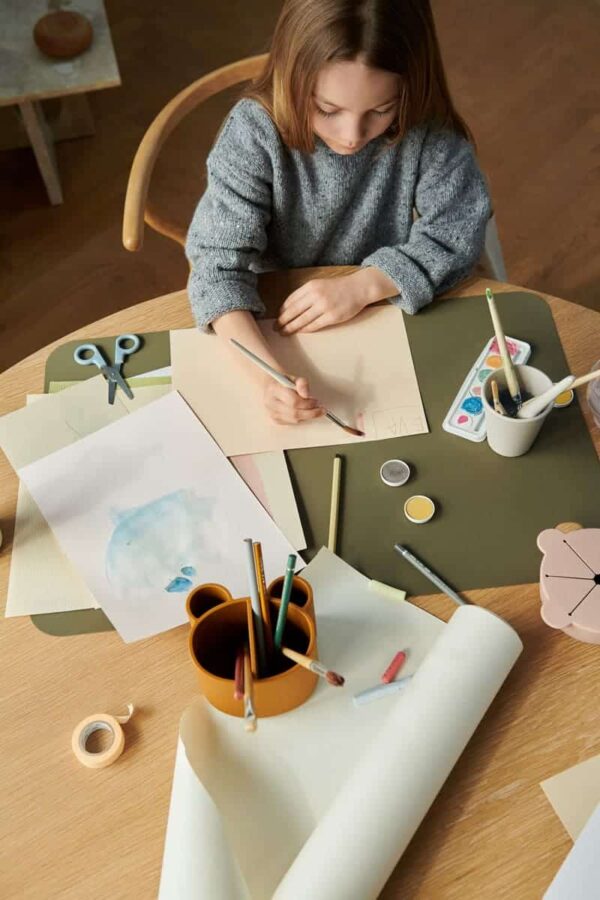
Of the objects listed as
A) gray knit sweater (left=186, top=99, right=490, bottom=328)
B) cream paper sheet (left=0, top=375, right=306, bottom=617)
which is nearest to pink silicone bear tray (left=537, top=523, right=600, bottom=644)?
cream paper sheet (left=0, top=375, right=306, bottom=617)

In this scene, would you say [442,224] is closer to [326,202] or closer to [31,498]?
[326,202]

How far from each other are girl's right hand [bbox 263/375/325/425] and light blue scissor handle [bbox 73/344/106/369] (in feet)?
0.67

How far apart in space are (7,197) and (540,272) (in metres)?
1.21

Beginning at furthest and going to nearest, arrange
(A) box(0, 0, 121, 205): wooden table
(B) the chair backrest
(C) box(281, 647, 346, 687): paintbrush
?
(A) box(0, 0, 121, 205): wooden table
(B) the chair backrest
(C) box(281, 647, 346, 687): paintbrush

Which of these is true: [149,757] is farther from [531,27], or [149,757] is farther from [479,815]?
[531,27]

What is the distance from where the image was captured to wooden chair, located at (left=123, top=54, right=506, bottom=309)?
1140 mm

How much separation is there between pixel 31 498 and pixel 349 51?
0.58m

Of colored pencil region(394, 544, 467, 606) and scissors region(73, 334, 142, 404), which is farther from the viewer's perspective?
scissors region(73, 334, 142, 404)

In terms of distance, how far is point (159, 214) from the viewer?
52.4 inches

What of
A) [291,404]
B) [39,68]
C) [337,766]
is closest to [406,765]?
[337,766]

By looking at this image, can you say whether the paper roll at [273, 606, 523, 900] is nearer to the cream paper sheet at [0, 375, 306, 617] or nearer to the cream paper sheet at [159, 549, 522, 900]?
the cream paper sheet at [159, 549, 522, 900]

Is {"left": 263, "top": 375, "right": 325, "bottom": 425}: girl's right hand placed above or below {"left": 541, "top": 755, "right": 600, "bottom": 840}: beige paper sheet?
above

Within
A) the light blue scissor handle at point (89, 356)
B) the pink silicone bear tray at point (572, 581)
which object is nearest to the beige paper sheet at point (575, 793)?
the pink silicone bear tray at point (572, 581)

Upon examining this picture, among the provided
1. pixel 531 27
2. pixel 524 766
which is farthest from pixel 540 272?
pixel 524 766
